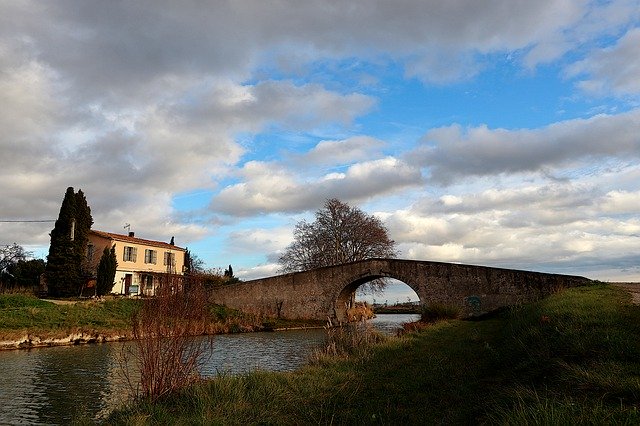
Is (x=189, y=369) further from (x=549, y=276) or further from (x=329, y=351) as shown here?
(x=549, y=276)

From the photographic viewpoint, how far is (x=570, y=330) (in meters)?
8.73

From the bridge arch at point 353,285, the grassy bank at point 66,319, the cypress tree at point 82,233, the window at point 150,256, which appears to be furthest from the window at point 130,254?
the bridge arch at point 353,285

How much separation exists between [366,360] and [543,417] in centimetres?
766

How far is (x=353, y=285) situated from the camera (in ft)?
127

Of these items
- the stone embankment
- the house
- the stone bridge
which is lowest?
the stone embankment

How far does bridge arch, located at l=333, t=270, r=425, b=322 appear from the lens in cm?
3600

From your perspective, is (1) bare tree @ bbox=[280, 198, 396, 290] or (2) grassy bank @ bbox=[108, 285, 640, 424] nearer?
(2) grassy bank @ bbox=[108, 285, 640, 424]

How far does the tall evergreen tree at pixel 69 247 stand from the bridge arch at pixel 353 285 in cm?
1886

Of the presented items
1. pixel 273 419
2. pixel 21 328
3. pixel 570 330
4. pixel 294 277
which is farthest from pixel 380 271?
pixel 273 419

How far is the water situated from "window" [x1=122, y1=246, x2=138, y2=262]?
754 inches

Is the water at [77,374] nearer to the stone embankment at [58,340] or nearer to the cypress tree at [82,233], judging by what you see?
the stone embankment at [58,340]

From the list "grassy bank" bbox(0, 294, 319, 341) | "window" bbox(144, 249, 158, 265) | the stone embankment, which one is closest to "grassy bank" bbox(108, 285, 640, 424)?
"grassy bank" bbox(0, 294, 319, 341)

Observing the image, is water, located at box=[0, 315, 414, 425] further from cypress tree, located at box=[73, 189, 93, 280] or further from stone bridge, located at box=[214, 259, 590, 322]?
cypress tree, located at box=[73, 189, 93, 280]

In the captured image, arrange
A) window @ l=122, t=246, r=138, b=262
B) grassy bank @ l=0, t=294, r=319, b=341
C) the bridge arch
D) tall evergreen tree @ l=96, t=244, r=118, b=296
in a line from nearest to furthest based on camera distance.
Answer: grassy bank @ l=0, t=294, r=319, b=341 → tall evergreen tree @ l=96, t=244, r=118, b=296 → the bridge arch → window @ l=122, t=246, r=138, b=262
